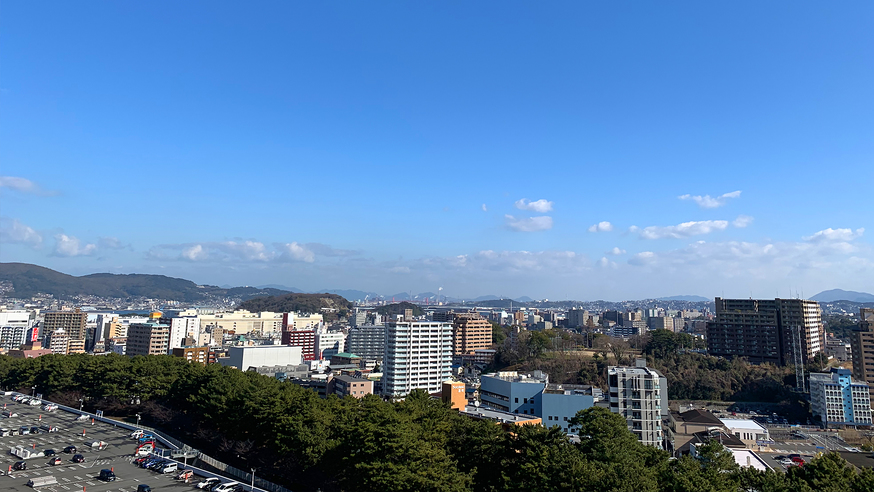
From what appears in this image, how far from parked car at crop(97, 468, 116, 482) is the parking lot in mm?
181

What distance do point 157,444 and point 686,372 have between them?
45817 millimetres

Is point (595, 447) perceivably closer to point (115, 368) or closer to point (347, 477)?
point (347, 477)

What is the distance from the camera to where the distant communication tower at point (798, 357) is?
45844 mm

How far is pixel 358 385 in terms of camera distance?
3753cm

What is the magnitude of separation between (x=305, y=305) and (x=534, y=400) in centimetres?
11081

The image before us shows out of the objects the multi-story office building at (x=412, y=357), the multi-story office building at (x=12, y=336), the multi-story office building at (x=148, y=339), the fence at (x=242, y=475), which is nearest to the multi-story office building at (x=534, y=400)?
the multi-story office building at (x=412, y=357)

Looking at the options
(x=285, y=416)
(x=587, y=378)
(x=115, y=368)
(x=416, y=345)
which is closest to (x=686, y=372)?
(x=587, y=378)

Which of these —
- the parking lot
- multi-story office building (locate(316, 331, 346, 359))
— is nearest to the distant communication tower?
the parking lot

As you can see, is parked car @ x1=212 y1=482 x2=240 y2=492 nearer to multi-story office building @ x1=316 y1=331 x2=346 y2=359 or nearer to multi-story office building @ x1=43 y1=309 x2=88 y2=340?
multi-story office building @ x1=316 y1=331 x2=346 y2=359

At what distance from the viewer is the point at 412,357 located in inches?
1721

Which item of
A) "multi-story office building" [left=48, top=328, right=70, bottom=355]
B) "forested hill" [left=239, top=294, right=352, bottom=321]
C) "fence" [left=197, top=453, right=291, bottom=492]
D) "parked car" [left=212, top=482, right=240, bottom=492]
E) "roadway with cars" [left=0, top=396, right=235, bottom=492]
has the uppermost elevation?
"forested hill" [left=239, top=294, right=352, bottom=321]

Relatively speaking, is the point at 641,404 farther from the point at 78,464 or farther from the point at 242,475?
the point at 78,464

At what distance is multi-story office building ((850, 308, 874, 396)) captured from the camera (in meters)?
43.3

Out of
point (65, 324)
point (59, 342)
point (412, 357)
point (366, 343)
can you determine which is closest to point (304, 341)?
point (366, 343)
